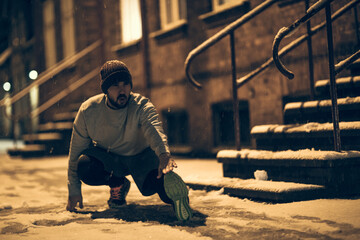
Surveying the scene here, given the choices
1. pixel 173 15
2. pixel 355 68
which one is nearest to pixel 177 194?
pixel 355 68

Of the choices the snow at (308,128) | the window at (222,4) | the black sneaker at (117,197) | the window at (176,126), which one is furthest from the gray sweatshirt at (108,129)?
the window at (176,126)

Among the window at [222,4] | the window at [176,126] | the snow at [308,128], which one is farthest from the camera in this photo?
the window at [176,126]

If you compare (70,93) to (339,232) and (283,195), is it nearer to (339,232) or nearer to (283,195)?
(283,195)

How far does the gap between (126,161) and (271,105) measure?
3532 mm

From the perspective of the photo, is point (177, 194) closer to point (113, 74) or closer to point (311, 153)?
point (113, 74)

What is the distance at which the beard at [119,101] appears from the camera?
3.81 meters

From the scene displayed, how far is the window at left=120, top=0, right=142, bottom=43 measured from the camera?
35.4ft

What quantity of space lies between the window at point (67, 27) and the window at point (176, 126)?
5.33 meters

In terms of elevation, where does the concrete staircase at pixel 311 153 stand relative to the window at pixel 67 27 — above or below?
below

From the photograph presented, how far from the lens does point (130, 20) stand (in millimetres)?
10977

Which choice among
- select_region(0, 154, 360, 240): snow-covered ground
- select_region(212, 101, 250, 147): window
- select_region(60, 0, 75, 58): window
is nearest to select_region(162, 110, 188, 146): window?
select_region(212, 101, 250, 147): window

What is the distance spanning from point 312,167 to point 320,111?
0.91m

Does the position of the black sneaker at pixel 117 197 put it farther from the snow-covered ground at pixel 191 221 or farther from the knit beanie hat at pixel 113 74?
the knit beanie hat at pixel 113 74

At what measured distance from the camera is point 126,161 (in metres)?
4.00
